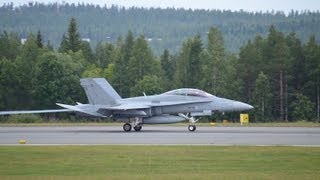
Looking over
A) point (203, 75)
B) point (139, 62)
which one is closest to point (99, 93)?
point (203, 75)

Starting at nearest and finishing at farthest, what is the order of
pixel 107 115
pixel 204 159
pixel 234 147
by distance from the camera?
pixel 204 159
pixel 234 147
pixel 107 115

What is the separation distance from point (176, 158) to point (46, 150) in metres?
5.41

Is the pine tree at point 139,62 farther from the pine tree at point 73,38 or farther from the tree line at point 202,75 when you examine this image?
the pine tree at point 73,38

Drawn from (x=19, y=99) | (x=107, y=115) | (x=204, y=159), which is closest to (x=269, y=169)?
(x=204, y=159)

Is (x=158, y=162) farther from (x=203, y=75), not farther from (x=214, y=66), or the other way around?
(x=214, y=66)

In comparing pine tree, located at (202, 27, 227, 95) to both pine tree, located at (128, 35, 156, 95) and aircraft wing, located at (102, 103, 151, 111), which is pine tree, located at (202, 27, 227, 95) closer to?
pine tree, located at (128, 35, 156, 95)

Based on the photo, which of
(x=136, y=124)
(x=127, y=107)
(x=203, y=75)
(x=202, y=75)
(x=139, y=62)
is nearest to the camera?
(x=127, y=107)

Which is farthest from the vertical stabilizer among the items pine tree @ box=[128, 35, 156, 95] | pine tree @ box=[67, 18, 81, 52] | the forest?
pine tree @ box=[67, 18, 81, 52]

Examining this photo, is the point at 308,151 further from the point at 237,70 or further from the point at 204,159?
the point at 237,70

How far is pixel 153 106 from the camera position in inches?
1727

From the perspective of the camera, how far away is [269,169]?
22.5m

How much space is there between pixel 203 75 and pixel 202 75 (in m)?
0.16

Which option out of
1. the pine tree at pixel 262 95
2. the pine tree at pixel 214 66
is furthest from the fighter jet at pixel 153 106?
the pine tree at pixel 214 66

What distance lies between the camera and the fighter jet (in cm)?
4350
